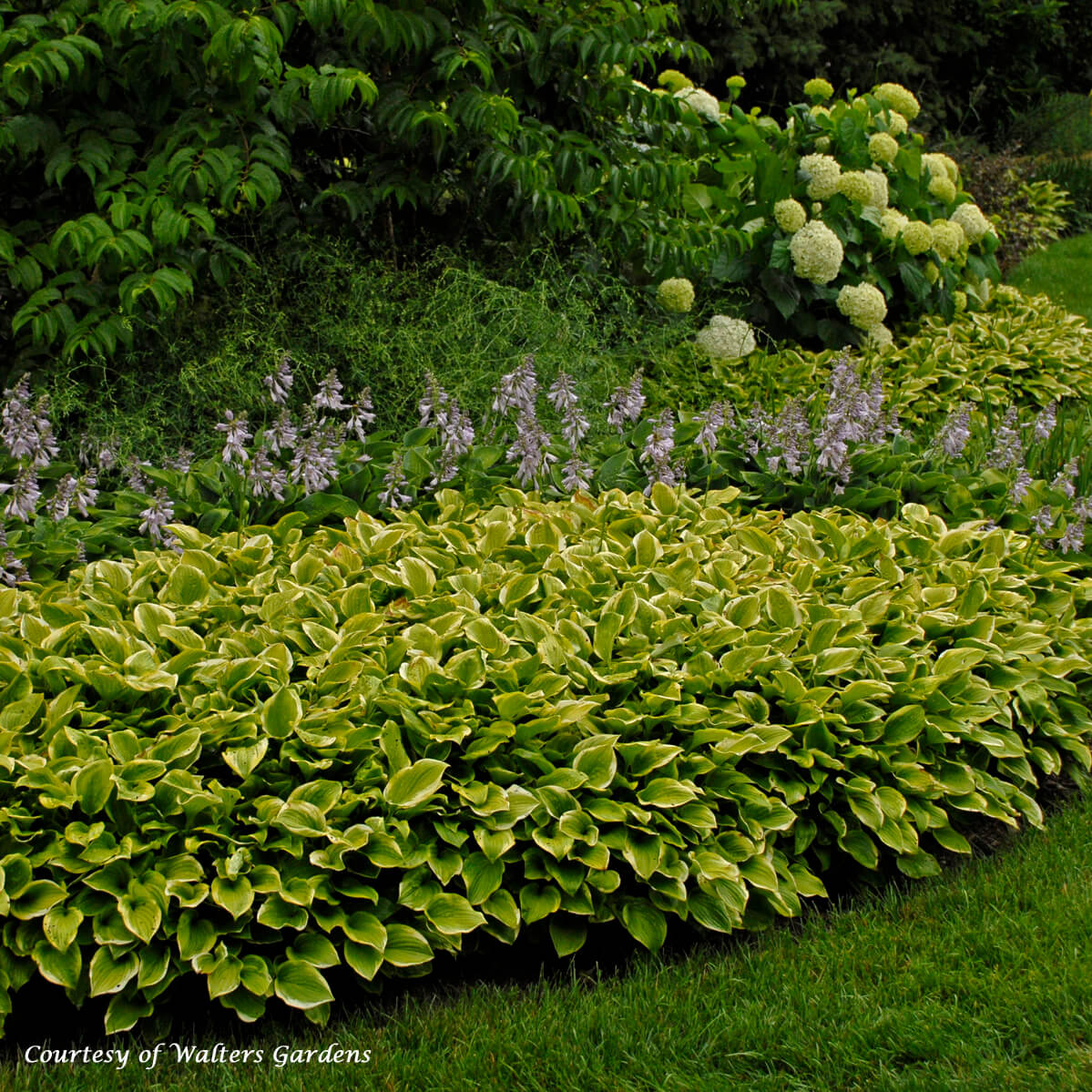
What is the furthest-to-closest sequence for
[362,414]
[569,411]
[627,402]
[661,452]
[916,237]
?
[916,237], [627,402], [661,452], [362,414], [569,411]

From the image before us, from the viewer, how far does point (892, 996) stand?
8.57 ft

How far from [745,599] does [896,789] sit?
0.70m

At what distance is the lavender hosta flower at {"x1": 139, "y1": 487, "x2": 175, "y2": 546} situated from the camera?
3873mm

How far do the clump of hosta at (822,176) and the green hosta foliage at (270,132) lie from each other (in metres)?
1.25

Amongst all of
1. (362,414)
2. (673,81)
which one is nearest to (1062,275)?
(673,81)

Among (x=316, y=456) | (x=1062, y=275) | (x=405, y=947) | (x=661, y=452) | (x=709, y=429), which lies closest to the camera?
(x=405, y=947)

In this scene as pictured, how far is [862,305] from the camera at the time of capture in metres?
6.77

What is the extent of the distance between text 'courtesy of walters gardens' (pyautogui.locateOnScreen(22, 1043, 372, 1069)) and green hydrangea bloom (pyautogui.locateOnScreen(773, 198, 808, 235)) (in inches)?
213

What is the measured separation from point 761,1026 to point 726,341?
4.44m

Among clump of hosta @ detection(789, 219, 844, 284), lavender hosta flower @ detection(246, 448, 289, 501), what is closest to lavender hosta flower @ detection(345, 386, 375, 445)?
lavender hosta flower @ detection(246, 448, 289, 501)

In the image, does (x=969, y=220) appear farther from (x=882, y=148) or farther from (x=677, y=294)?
(x=677, y=294)

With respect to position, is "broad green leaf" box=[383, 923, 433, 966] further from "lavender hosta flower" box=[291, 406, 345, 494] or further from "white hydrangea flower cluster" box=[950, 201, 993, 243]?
"white hydrangea flower cluster" box=[950, 201, 993, 243]

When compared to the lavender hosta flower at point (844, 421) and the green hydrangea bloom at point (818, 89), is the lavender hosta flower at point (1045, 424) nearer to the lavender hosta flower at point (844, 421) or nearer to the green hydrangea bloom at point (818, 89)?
the lavender hosta flower at point (844, 421)

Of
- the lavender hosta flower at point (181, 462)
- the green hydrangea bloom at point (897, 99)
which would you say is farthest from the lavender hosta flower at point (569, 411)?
the green hydrangea bloom at point (897, 99)
